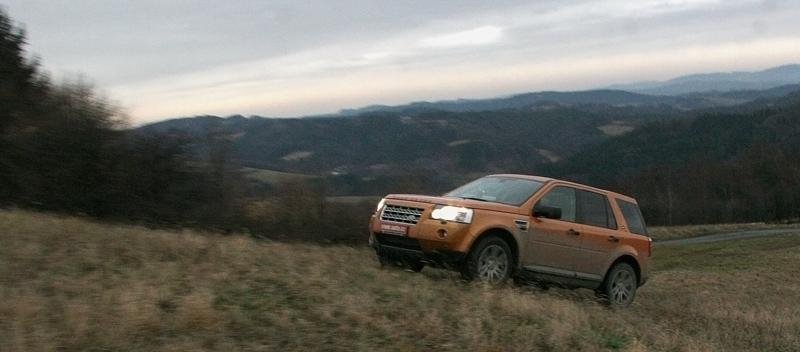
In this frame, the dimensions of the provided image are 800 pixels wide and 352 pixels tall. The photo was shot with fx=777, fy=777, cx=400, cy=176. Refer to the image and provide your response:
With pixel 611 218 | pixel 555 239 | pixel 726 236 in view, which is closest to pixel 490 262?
pixel 555 239

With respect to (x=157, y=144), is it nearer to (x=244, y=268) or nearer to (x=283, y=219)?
(x=283, y=219)

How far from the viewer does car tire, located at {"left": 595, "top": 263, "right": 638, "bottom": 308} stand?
11.0 metres

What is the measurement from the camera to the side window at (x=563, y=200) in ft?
33.3

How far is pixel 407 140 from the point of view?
117 metres

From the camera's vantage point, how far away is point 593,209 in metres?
10.8

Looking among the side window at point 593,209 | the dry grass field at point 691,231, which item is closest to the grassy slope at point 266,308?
the side window at point 593,209

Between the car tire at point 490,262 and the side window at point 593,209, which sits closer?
the car tire at point 490,262

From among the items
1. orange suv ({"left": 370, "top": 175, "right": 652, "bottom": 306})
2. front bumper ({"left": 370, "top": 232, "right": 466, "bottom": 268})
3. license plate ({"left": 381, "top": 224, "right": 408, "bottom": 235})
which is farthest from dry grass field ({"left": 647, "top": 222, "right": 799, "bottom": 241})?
license plate ({"left": 381, "top": 224, "right": 408, "bottom": 235})

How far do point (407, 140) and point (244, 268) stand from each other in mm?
108952

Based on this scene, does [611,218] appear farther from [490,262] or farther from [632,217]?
[490,262]

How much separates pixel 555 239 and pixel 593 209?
1053 millimetres

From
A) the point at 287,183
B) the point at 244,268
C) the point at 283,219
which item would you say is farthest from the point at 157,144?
the point at 244,268

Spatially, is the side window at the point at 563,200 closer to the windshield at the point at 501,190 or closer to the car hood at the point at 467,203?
the windshield at the point at 501,190

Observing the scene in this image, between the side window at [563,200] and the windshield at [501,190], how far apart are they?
21 cm
